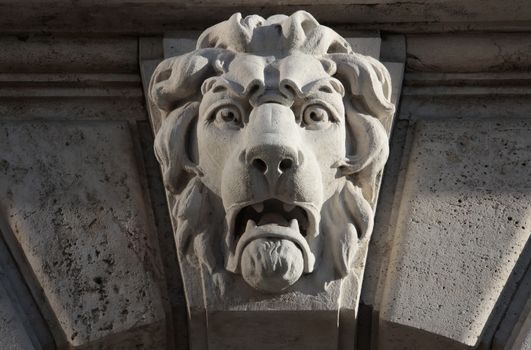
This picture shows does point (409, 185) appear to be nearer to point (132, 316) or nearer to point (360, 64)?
point (360, 64)

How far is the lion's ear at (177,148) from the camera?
2.81m

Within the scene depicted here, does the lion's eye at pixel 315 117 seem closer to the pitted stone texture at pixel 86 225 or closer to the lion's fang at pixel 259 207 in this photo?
the lion's fang at pixel 259 207

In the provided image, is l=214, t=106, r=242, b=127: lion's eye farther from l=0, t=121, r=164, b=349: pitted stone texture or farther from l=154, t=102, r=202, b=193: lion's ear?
l=0, t=121, r=164, b=349: pitted stone texture

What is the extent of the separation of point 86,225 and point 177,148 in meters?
0.25

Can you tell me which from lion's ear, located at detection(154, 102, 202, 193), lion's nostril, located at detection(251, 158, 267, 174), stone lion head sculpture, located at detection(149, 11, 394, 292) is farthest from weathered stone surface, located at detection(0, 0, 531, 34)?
lion's nostril, located at detection(251, 158, 267, 174)

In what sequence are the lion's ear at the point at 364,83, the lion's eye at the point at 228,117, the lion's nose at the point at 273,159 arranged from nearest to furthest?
the lion's nose at the point at 273,159, the lion's eye at the point at 228,117, the lion's ear at the point at 364,83

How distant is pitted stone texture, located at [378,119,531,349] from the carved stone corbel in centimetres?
10

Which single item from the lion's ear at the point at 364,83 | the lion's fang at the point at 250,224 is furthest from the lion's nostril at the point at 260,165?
the lion's ear at the point at 364,83

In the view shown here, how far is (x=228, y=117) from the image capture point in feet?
8.99

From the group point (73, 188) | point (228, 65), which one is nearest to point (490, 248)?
point (228, 65)

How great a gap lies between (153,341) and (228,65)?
549 millimetres

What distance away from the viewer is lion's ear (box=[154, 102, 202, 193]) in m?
2.81

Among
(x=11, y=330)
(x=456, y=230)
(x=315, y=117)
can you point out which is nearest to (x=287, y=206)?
(x=315, y=117)

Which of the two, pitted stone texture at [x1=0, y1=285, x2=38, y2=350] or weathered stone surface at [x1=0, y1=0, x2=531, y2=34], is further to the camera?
weathered stone surface at [x1=0, y1=0, x2=531, y2=34]
